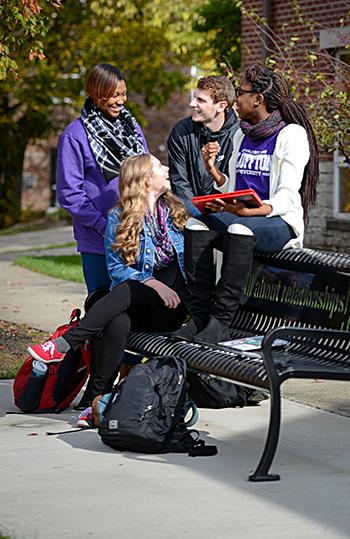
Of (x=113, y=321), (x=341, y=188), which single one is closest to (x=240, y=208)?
(x=113, y=321)

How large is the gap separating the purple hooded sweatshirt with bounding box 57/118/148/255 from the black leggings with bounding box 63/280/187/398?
693mm

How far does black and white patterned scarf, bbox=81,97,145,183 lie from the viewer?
5.73 m

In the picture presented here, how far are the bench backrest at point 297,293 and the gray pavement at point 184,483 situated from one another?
0.62m

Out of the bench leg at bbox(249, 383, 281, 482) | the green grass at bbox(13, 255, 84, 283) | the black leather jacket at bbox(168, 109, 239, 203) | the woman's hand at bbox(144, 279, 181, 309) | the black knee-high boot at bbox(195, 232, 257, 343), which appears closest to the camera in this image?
the bench leg at bbox(249, 383, 281, 482)

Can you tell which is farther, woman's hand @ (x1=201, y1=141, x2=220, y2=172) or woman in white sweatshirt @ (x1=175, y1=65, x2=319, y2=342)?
woman's hand @ (x1=201, y1=141, x2=220, y2=172)

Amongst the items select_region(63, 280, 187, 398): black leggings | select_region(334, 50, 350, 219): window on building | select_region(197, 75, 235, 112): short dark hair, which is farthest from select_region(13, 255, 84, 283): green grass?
select_region(63, 280, 187, 398): black leggings

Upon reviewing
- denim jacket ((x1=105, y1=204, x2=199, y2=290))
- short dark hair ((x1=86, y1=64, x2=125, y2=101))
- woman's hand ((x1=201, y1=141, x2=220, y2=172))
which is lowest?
denim jacket ((x1=105, y1=204, x2=199, y2=290))

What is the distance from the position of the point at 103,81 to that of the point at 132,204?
0.91 meters

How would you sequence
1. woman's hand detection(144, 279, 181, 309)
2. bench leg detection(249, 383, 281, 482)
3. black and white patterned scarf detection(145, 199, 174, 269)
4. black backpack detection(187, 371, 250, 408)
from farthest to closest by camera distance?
black backpack detection(187, 371, 250, 408), black and white patterned scarf detection(145, 199, 174, 269), woman's hand detection(144, 279, 181, 309), bench leg detection(249, 383, 281, 482)

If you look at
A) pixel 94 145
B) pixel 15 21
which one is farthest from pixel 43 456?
pixel 15 21

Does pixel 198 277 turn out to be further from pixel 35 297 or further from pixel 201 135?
Result: pixel 35 297

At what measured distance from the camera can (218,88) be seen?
6.07 metres

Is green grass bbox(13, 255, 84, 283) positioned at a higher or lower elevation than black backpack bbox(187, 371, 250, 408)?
lower

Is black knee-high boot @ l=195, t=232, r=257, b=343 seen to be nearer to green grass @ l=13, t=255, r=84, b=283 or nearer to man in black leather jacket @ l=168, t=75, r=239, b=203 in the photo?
man in black leather jacket @ l=168, t=75, r=239, b=203
